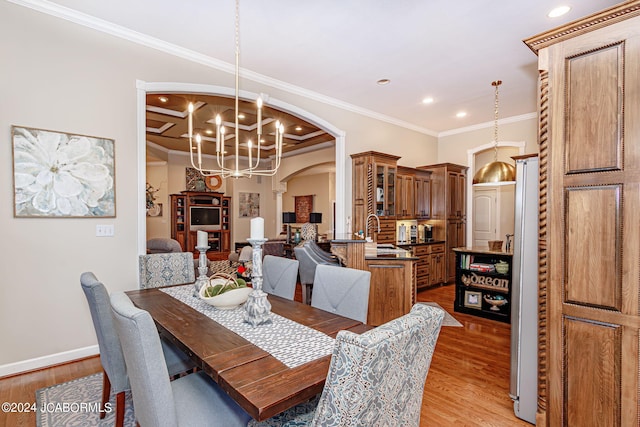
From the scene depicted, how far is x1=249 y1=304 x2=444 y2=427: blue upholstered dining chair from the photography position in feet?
2.84

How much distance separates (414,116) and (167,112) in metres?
4.37

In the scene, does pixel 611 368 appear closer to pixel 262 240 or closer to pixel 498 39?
pixel 262 240

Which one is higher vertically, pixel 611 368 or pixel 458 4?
pixel 458 4

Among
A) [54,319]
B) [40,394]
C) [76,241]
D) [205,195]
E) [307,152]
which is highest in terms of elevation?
[307,152]

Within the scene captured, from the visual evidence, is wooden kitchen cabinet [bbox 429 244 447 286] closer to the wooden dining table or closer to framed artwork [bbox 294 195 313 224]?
the wooden dining table

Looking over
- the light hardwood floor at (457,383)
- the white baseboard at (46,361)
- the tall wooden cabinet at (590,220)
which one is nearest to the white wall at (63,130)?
the white baseboard at (46,361)

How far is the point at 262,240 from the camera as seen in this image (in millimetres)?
1672

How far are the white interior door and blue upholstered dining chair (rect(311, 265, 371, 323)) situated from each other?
630 centimetres

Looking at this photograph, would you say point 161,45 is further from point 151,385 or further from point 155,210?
point 155,210

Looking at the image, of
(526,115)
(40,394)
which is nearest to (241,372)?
(40,394)

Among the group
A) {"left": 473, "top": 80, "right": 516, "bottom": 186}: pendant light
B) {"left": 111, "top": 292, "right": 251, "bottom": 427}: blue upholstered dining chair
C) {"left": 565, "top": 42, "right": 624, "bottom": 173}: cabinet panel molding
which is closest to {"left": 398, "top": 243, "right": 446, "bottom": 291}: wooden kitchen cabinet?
{"left": 473, "top": 80, "right": 516, "bottom": 186}: pendant light

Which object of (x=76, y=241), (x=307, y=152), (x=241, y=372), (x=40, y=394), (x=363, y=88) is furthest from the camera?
(x=307, y=152)

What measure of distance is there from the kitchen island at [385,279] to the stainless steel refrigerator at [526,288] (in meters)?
1.14

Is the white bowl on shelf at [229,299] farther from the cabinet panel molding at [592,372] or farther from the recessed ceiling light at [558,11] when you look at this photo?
the recessed ceiling light at [558,11]
